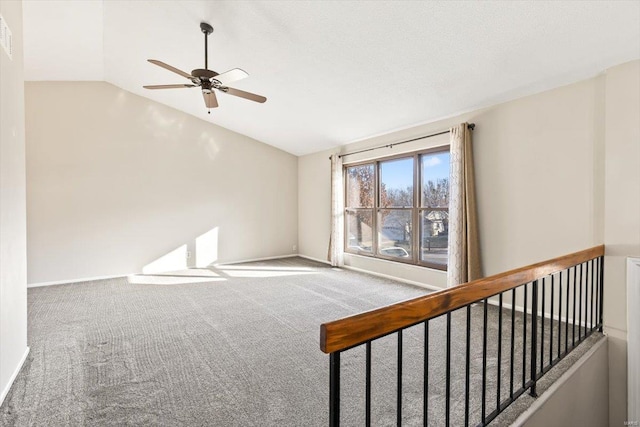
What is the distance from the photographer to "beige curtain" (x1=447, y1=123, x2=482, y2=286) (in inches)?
151

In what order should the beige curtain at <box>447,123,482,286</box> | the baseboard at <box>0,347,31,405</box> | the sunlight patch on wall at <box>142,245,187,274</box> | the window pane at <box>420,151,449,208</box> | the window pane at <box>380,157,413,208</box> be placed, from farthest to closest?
the sunlight patch on wall at <box>142,245,187,274</box>, the window pane at <box>380,157,413,208</box>, the window pane at <box>420,151,449,208</box>, the beige curtain at <box>447,123,482,286</box>, the baseboard at <box>0,347,31,405</box>

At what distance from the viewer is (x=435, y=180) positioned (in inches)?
179

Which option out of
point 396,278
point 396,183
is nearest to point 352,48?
point 396,183

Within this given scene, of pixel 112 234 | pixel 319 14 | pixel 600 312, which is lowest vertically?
pixel 600 312

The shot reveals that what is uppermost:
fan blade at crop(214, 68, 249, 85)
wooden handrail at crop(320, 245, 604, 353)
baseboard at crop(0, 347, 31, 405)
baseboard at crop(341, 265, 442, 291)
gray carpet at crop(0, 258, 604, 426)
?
fan blade at crop(214, 68, 249, 85)

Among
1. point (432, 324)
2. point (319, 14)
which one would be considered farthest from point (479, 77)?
point (432, 324)

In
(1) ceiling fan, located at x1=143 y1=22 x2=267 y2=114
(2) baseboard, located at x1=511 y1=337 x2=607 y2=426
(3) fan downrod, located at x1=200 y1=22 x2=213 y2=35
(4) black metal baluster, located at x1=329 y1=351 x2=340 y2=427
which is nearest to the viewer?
(4) black metal baluster, located at x1=329 y1=351 x2=340 y2=427

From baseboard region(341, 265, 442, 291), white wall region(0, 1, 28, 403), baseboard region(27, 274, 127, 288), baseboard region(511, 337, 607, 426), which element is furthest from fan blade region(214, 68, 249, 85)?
baseboard region(27, 274, 127, 288)

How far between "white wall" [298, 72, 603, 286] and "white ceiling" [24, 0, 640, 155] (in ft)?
0.68

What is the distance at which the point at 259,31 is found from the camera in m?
3.24

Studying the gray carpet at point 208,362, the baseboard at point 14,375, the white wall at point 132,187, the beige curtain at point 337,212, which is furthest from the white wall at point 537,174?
the baseboard at point 14,375

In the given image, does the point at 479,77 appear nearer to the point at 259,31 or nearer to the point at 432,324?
the point at 259,31

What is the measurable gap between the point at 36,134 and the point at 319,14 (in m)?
4.61

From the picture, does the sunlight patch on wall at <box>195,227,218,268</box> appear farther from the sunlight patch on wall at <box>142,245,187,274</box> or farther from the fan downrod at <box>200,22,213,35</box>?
the fan downrod at <box>200,22,213,35</box>
